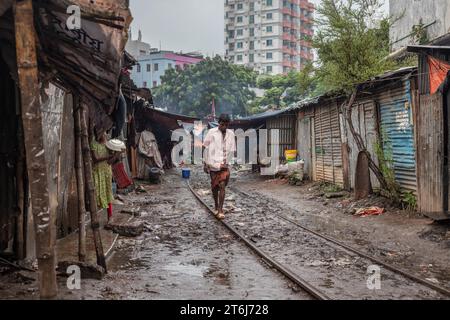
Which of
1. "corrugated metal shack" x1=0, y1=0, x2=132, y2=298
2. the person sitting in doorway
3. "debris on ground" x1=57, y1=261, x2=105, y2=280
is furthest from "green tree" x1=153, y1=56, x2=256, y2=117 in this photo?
"debris on ground" x1=57, y1=261, x2=105, y2=280

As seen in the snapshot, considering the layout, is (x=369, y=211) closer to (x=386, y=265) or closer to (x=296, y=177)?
(x=386, y=265)

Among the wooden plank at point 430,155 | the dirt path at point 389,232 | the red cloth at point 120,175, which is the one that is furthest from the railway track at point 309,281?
the red cloth at point 120,175

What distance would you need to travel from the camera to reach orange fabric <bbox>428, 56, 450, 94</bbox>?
9156 mm

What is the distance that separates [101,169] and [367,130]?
847 cm

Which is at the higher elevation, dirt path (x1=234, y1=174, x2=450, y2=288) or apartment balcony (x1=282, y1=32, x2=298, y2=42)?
apartment balcony (x1=282, y1=32, x2=298, y2=42)

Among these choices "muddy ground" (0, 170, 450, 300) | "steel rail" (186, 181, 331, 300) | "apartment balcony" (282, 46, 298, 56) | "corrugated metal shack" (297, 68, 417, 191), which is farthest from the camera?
"apartment balcony" (282, 46, 298, 56)

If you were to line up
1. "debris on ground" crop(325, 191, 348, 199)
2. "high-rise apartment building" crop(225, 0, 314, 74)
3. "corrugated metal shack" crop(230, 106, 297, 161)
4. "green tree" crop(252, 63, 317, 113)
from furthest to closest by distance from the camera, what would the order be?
"high-rise apartment building" crop(225, 0, 314, 74)
"green tree" crop(252, 63, 317, 113)
"corrugated metal shack" crop(230, 106, 297, 161)
"debris on ground" crop(325, 191, 348, 199)

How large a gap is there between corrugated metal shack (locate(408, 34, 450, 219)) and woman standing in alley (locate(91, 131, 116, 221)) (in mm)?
5977

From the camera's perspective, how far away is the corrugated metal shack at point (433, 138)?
919 cm

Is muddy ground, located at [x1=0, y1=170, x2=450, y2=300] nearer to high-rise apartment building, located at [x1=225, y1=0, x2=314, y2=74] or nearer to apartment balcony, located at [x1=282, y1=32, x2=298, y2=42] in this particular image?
high-rise apartment building, located at [x1=225, y1=0, x2=314, y2=74]

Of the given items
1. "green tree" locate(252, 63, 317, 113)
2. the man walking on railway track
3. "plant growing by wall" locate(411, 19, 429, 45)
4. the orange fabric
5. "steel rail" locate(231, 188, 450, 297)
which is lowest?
"steel rail" locate(231, 188, 450, 297)

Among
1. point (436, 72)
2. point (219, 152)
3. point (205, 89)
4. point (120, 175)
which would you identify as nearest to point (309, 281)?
point (219, 152)

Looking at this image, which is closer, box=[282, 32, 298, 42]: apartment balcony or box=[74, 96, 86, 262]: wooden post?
box=[74, 96, 86, 262]: wooden post
